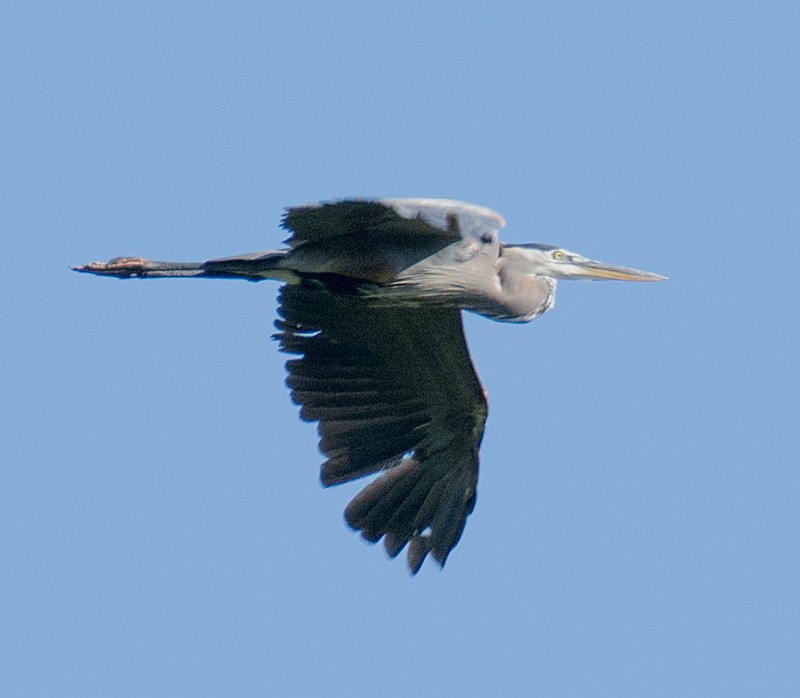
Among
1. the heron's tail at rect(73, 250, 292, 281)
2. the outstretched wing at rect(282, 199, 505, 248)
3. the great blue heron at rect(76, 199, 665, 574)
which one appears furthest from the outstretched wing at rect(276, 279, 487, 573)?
the outstretched wing at rect(282, 199, 505, 248)

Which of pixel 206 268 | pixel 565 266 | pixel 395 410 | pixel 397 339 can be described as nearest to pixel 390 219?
pixel 206 268

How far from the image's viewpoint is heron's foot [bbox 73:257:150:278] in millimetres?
8961

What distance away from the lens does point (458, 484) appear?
9.91 meters

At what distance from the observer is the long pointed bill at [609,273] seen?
30.7 feet

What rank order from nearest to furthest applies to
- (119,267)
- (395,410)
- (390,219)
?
(390,219)
(119,267)
(395,410)

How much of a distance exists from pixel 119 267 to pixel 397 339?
1.75 metres

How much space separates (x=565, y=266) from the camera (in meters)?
9.25

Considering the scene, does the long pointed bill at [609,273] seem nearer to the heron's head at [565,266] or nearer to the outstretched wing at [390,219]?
the heron's head at [565,266]

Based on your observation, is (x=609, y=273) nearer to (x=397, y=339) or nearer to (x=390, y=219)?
(x=397, y=339)

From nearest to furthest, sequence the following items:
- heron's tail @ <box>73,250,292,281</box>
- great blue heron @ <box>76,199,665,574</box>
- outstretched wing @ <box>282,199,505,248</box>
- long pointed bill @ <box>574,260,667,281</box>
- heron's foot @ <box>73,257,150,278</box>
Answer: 1. outstretched wing @ <box>282,199,505,248</box>
2. great blue heron @ <box>76,199,665,574</box>
3. heron's tail @ <box>73,250,292,281</box>
4. heron's foot @ <box>73,257,150,278</box>
5. long pointed bill @ <box>574,260,667,281</box>

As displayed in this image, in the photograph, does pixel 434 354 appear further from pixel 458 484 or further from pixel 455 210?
pixel 455 210

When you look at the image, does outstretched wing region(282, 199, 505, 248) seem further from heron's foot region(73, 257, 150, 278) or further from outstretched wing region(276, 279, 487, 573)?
outstretched wing region(276, 279, 487, 573)

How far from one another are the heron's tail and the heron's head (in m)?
1.34

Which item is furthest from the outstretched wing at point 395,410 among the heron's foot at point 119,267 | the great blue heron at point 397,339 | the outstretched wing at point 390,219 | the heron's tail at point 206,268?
the outstretched wing at point 390,219
